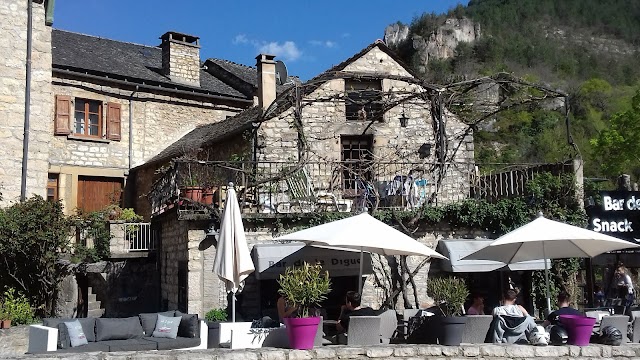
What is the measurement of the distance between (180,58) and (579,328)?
19.6 metres

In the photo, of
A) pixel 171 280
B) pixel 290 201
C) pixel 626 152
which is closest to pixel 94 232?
pixel 171 280

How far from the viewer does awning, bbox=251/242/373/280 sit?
11844mm

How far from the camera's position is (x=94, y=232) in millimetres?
17234

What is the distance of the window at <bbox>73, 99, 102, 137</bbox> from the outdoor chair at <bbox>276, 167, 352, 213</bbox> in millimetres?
10871

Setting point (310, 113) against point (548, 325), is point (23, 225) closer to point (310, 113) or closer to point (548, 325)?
point (310, 113)

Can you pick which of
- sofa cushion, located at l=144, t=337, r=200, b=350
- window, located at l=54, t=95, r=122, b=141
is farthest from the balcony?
window, located at l=54, t=95, r=122, b=141

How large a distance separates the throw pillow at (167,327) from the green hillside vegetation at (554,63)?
97.8 ft

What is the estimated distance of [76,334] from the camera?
9.31 m

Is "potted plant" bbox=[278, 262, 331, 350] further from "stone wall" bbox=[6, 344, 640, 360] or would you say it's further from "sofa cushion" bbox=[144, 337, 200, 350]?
"sofa cushion" bbox=[144, 337, 200, 350]

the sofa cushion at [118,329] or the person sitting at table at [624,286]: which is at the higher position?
the person sitting at table at [624,286]

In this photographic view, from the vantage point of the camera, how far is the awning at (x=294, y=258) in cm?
1184

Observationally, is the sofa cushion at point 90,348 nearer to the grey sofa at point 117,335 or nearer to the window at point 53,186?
the grey sofa at point 117,335

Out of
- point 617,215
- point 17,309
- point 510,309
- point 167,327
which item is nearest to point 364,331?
point 510,309

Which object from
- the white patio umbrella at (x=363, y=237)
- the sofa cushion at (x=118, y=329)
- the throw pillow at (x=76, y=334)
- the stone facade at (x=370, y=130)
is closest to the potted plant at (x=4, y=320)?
the sofa cushion at (x=118, y=329)
